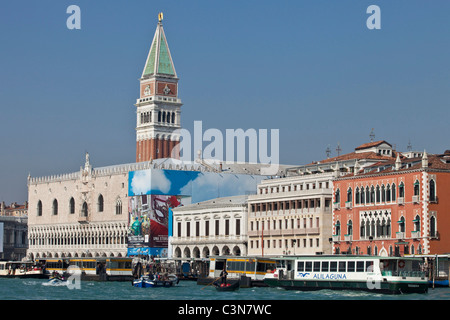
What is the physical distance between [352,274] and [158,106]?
8335cm

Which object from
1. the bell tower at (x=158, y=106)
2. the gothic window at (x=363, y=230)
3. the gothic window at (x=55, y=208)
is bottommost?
the gothic window at (x=363, y=230)

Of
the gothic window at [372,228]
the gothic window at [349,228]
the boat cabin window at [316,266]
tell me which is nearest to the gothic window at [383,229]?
the gothic window at [372,228]

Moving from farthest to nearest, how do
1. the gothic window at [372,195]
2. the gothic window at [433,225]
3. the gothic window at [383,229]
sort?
1. the gothic window at [372,195]
2. the gothic window at [383,229]
3. the gothic window at [433,225]

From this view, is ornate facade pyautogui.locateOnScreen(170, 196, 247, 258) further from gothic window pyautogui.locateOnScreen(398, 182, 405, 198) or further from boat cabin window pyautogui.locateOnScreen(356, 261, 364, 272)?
boat cabin window pyautogui.locateOnScreen(356, 261, 364, 272)

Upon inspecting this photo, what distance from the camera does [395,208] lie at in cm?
6788

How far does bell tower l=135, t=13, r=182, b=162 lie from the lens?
427 ft

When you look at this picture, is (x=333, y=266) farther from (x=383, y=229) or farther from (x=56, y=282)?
(x=56, y=282)

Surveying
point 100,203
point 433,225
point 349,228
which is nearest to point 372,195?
point 349,228

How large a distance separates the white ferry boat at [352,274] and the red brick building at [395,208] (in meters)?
13.2

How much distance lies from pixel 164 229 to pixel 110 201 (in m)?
11.7

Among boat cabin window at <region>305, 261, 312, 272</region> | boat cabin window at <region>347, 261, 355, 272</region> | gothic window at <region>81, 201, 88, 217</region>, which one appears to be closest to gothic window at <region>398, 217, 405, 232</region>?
boat cabin window at <region>305, 261, 312, 272</region>

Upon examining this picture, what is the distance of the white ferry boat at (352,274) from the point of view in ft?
162

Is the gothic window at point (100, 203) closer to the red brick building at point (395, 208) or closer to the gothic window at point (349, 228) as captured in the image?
the red brick building at point (395, 208)
